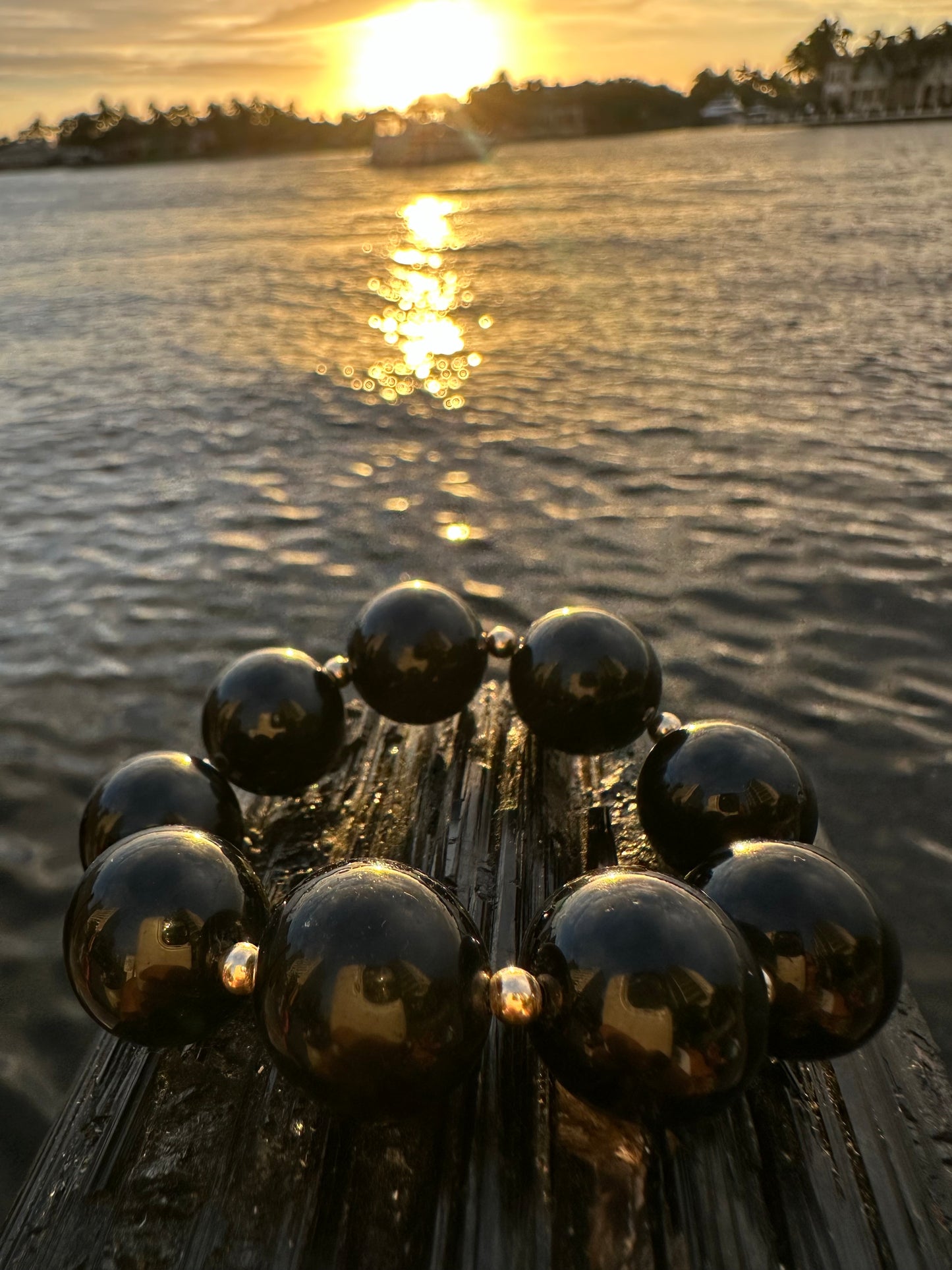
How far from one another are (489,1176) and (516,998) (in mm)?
368

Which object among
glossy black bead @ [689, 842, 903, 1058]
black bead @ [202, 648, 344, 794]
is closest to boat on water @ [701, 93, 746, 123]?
black bead @ [202, 648, 344, 794]

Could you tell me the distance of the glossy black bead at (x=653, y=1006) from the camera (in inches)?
74.3

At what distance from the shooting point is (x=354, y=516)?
303 inches

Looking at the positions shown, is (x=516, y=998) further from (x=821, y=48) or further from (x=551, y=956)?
(x=821, y=48)

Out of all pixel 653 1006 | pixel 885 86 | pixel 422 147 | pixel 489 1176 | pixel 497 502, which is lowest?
pixel 497 502

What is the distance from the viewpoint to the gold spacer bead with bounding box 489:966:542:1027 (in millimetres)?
2014

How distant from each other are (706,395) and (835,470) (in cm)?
260

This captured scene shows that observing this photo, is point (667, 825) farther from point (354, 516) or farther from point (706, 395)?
point (706, 395)

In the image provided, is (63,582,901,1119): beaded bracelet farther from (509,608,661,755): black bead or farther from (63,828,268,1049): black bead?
(509,608,661,755): black bead

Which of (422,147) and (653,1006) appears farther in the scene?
(422,147)

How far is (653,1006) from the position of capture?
190 cm

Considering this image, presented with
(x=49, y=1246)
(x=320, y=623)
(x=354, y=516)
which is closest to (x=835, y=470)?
(x=354, y=516)

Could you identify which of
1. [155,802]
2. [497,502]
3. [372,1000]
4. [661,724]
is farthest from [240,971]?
[497,502]

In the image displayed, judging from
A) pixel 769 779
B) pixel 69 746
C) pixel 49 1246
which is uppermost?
pixel 769 779
